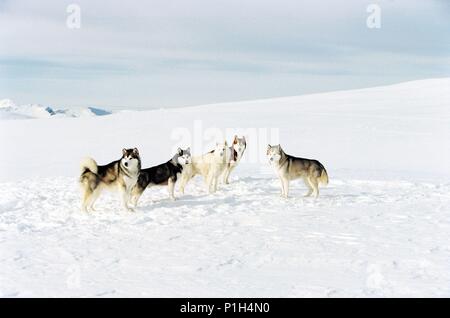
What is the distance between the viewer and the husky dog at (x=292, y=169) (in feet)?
30.9

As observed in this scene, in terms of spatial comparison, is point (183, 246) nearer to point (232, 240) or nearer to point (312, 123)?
point (232, 240)

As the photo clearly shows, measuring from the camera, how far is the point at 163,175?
9312 mm

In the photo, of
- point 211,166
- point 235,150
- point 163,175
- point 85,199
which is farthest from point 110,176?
point 235,150

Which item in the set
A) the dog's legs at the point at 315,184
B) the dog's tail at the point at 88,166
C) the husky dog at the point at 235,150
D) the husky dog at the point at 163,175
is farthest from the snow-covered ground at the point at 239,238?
the dog's tail at the point at 88,166

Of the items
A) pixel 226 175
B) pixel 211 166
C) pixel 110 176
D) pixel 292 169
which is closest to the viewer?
pixel 110 176

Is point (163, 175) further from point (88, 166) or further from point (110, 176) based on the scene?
point (88, 166)

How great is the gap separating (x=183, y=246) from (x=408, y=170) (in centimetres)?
1133

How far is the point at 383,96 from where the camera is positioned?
3638cm

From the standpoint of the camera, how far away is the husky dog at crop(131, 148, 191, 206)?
8.88m

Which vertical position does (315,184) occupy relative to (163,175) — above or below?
below

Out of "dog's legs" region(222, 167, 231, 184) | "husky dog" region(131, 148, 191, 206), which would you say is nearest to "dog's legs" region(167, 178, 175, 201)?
"husky dog" region(131, 148, 191, 206)

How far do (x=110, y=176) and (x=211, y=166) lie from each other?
240 cm

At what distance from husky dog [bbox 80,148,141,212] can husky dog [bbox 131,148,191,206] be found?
331 mm

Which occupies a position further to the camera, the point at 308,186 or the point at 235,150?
the point at 235,150
